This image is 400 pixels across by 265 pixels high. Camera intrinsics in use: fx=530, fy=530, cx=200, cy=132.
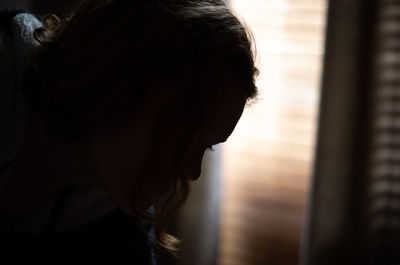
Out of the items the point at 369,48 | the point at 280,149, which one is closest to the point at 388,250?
the point at 280,149

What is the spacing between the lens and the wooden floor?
1.80 metres

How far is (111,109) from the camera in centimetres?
71

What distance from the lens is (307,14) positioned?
1.78 metres

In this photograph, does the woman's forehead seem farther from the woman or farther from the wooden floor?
the wooden floor

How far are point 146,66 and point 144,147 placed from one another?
113 millimetres

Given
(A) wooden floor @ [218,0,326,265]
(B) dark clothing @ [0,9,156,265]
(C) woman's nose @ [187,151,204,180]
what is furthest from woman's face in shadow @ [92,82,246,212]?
(A) wooden floor @ [218,0,326,265]

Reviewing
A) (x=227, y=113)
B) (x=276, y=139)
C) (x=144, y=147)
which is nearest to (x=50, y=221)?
(x=144, y=147)

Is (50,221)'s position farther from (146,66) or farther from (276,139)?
(276,139)

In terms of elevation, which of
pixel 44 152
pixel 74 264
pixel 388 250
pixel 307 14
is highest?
pixel 307 14

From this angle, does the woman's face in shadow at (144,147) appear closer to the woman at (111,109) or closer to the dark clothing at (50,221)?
the woman at (111,109)

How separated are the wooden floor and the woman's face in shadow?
107 cm

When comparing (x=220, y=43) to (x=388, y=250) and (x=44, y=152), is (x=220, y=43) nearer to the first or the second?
(x=44, y=152)

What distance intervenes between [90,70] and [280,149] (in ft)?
4.01

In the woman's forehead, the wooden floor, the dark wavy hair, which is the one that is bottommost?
the wooden floor
